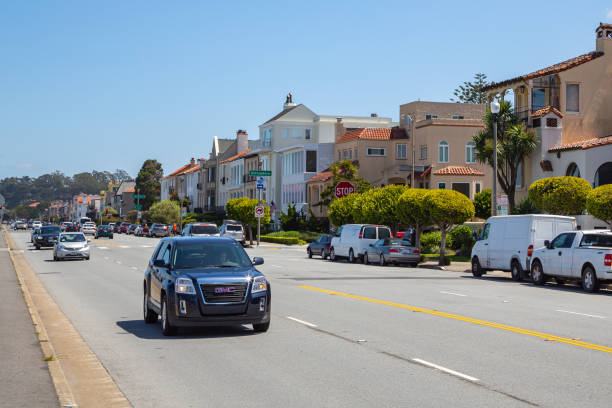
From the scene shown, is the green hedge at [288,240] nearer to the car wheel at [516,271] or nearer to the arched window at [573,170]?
the arched window at [573,170]

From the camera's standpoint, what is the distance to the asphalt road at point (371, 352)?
27.7 feet

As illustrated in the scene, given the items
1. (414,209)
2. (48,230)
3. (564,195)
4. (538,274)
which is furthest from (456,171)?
(538,274)

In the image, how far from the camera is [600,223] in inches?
1626

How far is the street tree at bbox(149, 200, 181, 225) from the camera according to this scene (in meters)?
118

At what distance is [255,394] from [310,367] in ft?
5.70

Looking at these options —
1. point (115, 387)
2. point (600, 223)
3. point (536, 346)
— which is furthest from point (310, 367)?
point (600, 223)

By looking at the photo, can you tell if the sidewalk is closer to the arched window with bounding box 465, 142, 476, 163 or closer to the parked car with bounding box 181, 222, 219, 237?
the parked car with bounding box 181, 222, 219, 237

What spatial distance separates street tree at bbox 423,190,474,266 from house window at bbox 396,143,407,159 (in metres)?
35.3

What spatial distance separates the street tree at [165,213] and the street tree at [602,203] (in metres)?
90.7

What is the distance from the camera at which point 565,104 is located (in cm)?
4978

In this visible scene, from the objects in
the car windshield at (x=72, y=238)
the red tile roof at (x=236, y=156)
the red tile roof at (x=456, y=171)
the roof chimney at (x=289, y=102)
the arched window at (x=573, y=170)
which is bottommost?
the car windshield at (x=72, y=238)

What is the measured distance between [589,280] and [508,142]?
25325mm

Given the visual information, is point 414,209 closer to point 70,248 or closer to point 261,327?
point 70,248

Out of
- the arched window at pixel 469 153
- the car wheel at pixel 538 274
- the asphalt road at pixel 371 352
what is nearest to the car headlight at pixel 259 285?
the asphalt road at pixel 371 352
